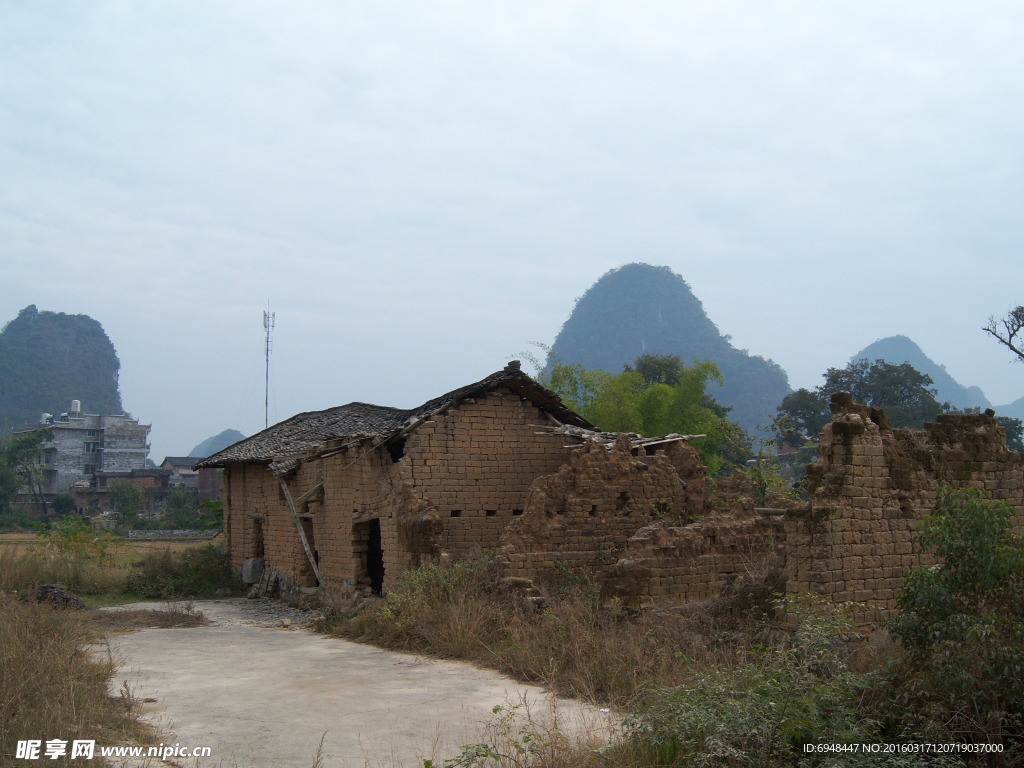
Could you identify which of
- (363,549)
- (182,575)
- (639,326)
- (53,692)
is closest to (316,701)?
(53,692)

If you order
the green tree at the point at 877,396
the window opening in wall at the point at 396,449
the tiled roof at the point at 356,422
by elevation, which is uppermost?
the green tree at the point at 877,396

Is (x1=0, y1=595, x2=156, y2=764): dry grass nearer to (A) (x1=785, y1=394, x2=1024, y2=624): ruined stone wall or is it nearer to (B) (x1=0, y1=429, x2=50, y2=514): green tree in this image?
(A) (x1=785, y1=394, x2=1024, y2=624): ruined stone wall

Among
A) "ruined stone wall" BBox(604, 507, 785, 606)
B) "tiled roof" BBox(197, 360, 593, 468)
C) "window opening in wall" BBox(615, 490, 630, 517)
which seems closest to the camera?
"ruined stone wall" BBox(604, 507, 785, 606)

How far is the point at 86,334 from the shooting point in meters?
122

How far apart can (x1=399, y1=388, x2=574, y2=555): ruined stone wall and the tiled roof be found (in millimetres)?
226

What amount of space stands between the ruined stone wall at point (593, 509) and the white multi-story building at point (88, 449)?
55464 millimetres

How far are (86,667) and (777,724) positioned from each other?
604 centimetres

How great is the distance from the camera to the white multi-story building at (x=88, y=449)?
60.4 meters

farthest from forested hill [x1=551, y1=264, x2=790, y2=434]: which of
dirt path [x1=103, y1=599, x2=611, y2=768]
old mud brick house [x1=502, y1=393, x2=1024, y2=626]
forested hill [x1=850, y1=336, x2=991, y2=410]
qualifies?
dirt path [x1=103, y1=599, x2=611, y2=768]

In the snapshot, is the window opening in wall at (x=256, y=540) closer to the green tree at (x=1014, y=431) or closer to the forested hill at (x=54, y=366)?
the green tree at (x=1014, y=431)

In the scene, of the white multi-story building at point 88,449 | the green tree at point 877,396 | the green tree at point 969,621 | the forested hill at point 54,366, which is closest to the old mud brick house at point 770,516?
the green tree at point 969,621

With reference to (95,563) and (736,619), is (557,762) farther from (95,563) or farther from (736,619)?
(95,563)

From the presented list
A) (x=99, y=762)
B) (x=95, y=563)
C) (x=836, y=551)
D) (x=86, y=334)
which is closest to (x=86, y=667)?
(x=99, y=762)

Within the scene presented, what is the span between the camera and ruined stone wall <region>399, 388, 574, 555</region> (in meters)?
13.1
